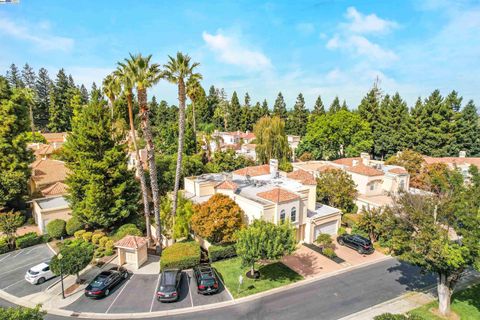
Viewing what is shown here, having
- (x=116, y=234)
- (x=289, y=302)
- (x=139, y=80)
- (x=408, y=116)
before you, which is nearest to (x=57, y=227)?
(x=116, y=234)

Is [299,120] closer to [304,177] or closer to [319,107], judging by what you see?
[319,107]

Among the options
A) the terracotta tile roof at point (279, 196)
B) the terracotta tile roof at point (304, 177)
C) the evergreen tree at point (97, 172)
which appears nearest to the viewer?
the terracotta tile roof at point (279, 196)

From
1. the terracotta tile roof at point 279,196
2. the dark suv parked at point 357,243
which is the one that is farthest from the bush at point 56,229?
the dark suv parked at point 357,243

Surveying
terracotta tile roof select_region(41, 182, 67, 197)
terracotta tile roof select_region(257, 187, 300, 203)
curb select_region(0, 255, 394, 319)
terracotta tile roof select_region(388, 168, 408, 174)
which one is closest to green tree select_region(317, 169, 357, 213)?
terracotta tile roof select_region(388, 168, 408, 174)

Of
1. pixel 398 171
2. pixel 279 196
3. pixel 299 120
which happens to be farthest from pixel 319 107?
pixel 279 196

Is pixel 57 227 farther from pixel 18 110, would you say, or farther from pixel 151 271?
pixel 18 110

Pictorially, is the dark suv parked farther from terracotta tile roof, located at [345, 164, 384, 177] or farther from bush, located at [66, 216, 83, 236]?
bush, located at [66, 216, 83, 236]

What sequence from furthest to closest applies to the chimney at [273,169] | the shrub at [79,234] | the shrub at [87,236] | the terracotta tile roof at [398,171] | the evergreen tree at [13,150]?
the chimney at [273,169] < the terracotta tile roof at [398,171] < the evergreen tree at [13,150] < the shrub at [79,234] < the shrub at [87,236]

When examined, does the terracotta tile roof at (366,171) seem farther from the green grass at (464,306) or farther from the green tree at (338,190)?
the green grass at (464,306)
